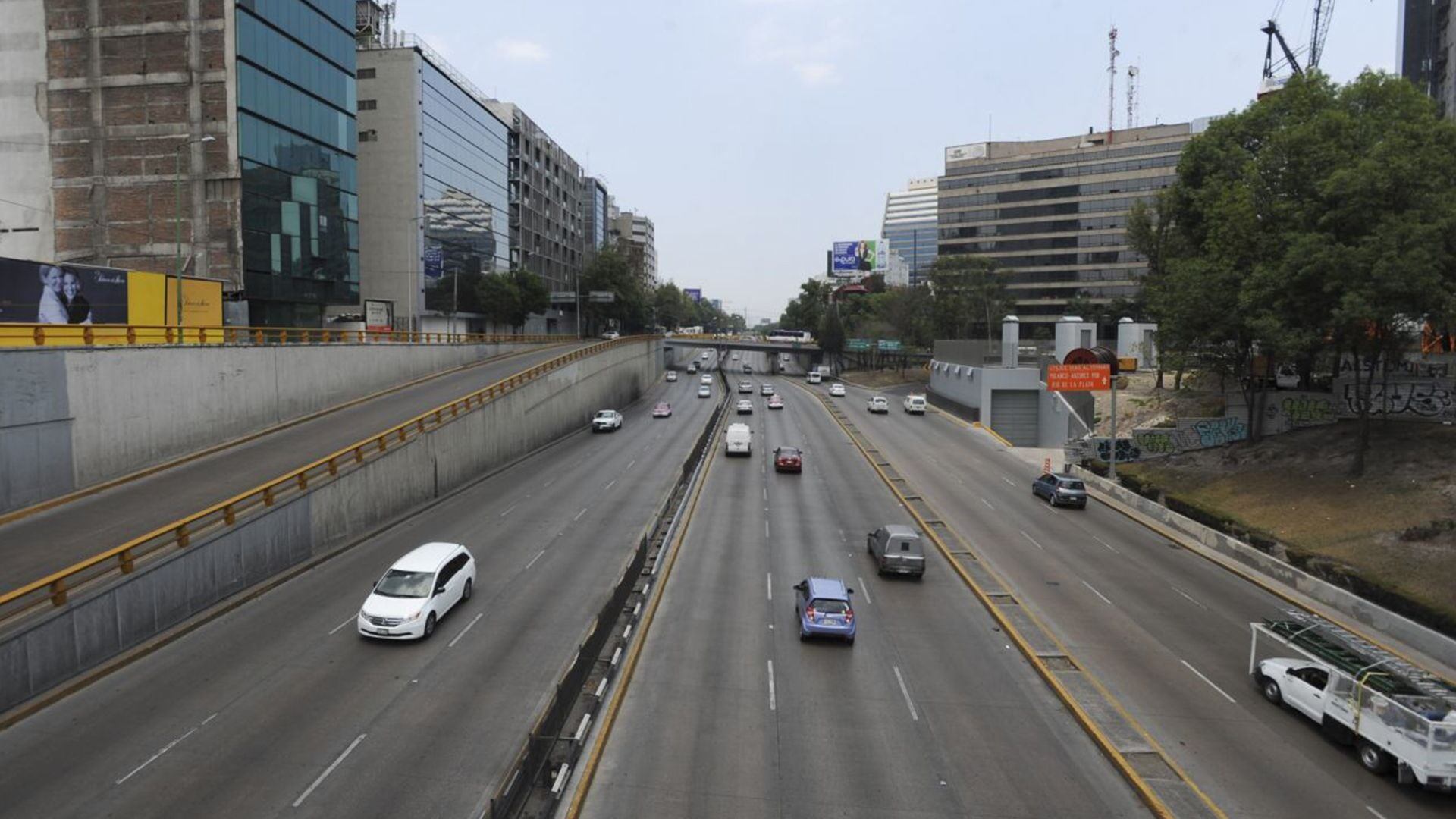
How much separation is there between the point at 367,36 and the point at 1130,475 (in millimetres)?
82602

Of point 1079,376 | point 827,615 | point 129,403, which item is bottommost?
point 827,615

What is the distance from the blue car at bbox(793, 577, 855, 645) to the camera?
20.1 m

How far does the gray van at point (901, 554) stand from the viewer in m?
26.2

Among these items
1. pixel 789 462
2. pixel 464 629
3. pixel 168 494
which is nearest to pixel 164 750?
pixel 464 629

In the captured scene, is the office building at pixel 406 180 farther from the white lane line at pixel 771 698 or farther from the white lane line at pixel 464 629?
the white lane line at pixel 771 698

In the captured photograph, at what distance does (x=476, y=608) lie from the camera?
22.1m

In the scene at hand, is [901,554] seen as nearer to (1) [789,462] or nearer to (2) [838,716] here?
(2) [838,716]

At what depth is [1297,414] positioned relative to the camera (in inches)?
1631

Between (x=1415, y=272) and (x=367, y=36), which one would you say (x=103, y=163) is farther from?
(x=1415, y=272)

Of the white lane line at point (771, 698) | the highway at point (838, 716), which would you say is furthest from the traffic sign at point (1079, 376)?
the white lane line at point (771, 698)

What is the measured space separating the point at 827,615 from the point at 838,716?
411 centimetres

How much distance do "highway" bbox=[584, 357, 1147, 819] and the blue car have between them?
42 centimetres

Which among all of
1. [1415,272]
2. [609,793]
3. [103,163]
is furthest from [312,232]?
[1415,272]

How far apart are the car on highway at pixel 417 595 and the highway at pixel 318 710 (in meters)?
0.44
